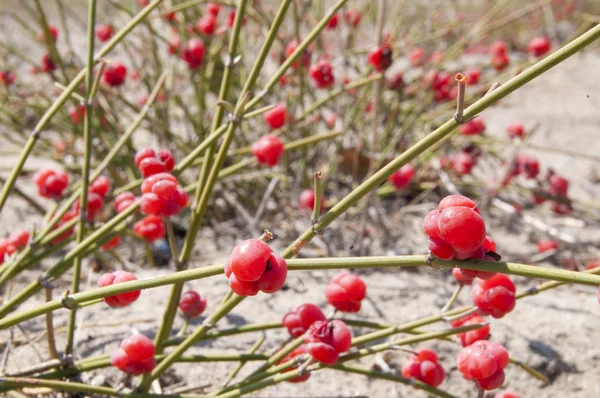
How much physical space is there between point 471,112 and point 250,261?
314mm

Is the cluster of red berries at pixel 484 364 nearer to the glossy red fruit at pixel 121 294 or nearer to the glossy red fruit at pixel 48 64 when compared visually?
the glossy red fruit at pixel 121 294

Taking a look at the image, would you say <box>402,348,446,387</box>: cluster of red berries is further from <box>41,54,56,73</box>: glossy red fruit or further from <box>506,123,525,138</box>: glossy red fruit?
<box>506,123,525,138</box>: glossy red fruit

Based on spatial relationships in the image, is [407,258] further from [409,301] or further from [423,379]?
[409,301]

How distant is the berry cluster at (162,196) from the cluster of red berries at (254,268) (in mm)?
302

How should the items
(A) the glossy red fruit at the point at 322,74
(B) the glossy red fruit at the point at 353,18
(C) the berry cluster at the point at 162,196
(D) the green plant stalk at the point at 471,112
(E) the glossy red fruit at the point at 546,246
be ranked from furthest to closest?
(B) the glossy red fruit at the point at 353,18, (E) the glossy red fruit at the point at 546,246, (A) the glossy red fruit at the point at 322,74, (C) the berry cluster at the point at 162,196, (D) the green plant stalk at the point at 471,112

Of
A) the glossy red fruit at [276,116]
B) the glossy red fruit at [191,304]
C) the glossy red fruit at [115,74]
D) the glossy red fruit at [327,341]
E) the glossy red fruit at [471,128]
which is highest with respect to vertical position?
the glossy red fruit at [115,74]

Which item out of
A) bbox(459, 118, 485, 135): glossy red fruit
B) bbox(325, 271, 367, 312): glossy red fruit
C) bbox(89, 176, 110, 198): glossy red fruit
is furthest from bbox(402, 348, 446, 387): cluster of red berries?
bbox(459, 118, 485, 135): glossy red fruit

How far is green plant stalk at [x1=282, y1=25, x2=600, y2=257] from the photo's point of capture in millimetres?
644

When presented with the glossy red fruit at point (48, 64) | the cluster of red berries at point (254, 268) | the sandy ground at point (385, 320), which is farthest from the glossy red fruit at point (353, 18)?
the cluster of red berries at point (254, 268)

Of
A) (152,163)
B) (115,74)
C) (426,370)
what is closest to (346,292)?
(426,370)

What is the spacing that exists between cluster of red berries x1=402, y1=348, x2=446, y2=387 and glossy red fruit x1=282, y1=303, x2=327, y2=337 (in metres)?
0.20

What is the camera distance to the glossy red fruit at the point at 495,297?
3.10 feet

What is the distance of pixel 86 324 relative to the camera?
1451 mm

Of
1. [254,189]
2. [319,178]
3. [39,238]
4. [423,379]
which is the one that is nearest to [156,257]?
[254,189]
